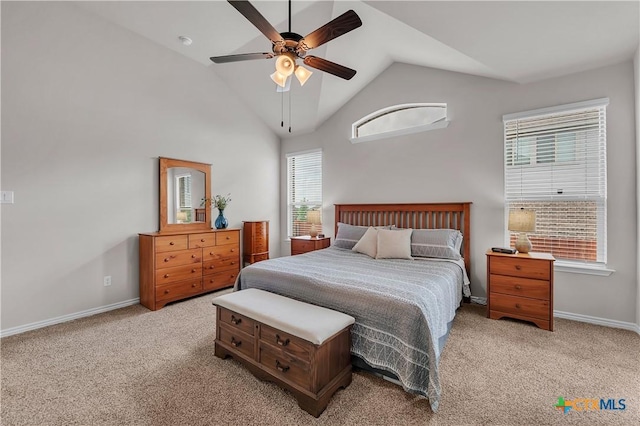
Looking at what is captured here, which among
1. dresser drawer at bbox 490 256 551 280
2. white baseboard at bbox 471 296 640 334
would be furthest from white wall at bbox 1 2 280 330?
white baseboard at bbox 471 296 640 334

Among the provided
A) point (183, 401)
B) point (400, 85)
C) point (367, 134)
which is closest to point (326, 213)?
point (367, 134)

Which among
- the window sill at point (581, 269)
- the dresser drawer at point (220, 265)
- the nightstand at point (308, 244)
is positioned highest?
the nightstand at point (308, 244)

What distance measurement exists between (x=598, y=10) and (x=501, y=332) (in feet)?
9.35

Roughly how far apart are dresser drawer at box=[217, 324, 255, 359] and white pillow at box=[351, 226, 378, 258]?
6.05 ft

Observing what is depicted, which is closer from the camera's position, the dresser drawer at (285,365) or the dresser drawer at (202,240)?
the dresser drawer at (285,365)

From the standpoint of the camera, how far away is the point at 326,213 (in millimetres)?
4984

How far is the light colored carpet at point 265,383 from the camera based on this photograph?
5.35 ft

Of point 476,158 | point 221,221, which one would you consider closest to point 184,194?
point 221,221

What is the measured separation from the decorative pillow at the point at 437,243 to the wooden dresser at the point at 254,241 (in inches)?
104

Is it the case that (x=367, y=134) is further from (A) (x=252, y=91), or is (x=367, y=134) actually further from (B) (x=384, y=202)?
(A) (x=252, y=91)

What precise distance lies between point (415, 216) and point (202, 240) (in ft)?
10.0

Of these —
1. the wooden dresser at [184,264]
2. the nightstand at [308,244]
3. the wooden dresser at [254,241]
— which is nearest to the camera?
the wooden dresser at [184,264]

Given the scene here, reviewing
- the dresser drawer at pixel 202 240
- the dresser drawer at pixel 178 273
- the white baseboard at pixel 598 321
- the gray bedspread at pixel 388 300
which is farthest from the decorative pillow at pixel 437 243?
the dresser drawer at pixel 178 273

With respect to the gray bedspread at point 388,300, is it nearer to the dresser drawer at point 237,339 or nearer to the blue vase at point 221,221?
the dresser drawer at point 237,339
